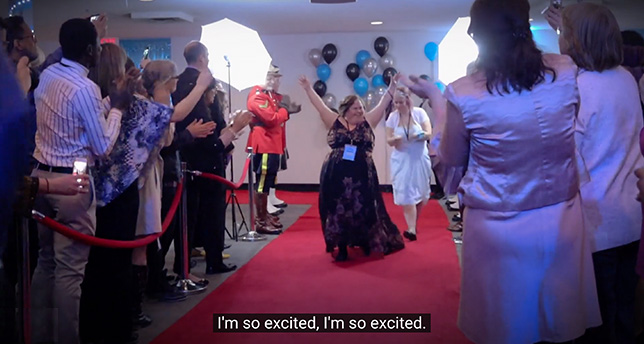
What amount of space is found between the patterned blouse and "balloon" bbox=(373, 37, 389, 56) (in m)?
8.10

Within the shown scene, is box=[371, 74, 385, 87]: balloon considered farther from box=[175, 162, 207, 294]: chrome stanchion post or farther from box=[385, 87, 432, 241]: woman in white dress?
box=[175, 162, 207, 294]: chrome stanchion post

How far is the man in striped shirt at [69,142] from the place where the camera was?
2566 millimetres

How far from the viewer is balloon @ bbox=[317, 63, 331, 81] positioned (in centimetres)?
1091

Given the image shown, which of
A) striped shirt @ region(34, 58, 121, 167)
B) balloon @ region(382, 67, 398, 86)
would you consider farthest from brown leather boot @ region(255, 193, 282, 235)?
balloon @ region(382, 67, 398, 86)

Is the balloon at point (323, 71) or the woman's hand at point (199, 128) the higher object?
the balloon at point (323, 71)

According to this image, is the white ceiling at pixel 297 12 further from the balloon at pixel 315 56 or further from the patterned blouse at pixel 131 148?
the patterned blouse at pixel 131 148

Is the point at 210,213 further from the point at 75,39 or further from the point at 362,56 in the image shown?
the point at 362,56

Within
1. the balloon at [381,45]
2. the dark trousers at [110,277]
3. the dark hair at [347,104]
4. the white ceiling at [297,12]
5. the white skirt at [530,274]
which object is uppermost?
the white ceiling at [297,12]

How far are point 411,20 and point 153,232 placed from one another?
286 inches

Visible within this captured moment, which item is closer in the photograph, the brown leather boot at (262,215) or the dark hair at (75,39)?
the dark hair at (75,39)

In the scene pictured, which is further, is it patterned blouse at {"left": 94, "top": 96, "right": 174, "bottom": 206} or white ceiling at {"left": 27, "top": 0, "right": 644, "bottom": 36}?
white ceiling at {"left": 27, "top": 0, "right": 644, "bottom": 36}

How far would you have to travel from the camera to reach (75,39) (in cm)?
261

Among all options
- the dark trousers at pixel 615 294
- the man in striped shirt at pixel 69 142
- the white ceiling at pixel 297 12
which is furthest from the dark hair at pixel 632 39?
the white ceiling at pixel 297 12

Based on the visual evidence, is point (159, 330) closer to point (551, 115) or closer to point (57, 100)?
point (57, 100)
